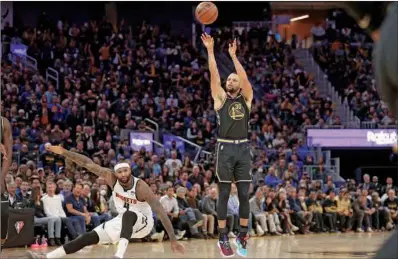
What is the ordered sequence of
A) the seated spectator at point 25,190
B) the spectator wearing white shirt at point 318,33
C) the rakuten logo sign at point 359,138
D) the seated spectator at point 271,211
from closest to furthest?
the seated spectator at point 25,190, the seated spectator at point 271,211, the rakuten logo sign at point 359,138, the spectator wearing white shirt at point 318,33

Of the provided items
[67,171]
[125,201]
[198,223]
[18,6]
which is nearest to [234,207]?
[198,223]

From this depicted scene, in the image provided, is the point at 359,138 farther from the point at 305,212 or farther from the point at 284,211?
the point at 284,211

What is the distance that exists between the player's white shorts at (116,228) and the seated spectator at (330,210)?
1269cm

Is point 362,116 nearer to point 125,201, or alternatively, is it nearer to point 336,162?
point 336,162

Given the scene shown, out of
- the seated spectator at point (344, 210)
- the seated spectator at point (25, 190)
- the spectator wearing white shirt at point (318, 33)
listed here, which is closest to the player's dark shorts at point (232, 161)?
the seated spectator at point (25, 190)

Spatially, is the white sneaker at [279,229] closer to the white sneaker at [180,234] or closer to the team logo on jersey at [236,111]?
the white sneaker at [180,234]

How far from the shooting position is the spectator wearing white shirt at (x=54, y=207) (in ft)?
55.5

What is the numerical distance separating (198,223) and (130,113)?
6420mm

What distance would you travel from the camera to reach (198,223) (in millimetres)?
Result: 19172

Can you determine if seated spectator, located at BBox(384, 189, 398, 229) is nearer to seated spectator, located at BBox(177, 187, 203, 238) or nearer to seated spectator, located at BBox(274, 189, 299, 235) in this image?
seated spectator, located at BBox(274, 189, 299, 235)

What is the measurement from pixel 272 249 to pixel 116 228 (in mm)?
7190

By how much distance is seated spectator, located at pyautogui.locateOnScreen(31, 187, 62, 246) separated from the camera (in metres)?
16.8

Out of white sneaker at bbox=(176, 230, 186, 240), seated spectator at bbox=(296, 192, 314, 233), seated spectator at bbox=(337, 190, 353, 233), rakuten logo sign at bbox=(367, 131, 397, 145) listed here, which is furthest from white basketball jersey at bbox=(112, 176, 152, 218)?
rakuten logo sign at bbox=(367, 131, 397, 145)

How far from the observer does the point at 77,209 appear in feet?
56.6
